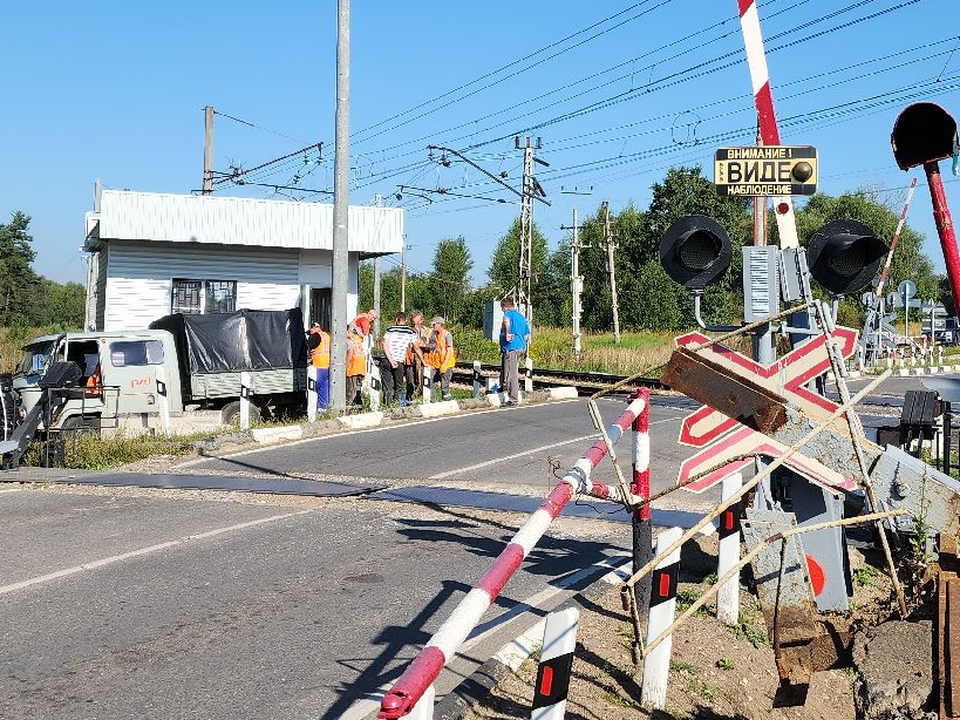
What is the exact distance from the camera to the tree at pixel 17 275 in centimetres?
6600

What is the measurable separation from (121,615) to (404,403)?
1447 cm

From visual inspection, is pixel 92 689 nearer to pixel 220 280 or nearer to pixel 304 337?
pixel 304 337

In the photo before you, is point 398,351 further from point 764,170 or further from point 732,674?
point 732,674

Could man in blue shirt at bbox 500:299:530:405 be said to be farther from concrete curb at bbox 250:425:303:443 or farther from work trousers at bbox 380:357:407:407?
concrete curb at bbox 250:425:303:443

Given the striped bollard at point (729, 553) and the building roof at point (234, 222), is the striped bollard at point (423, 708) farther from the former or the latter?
the building roof at point (234, 222)

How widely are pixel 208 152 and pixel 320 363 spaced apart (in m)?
18.2

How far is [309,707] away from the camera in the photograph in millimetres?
5090

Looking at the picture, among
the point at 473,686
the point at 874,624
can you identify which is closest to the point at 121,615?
the point at 473,686

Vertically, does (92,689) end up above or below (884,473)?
below

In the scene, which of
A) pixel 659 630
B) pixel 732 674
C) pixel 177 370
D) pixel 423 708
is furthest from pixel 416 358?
pixel 423 708

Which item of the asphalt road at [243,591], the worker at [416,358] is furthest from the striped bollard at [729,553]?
the worker at [416,358]

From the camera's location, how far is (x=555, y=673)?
3.51 m

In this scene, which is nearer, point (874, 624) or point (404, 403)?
point (874, 624)

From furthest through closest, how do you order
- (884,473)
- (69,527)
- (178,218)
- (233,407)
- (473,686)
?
(178,218), (233,407), (69,527), (473,686), (884,473)
